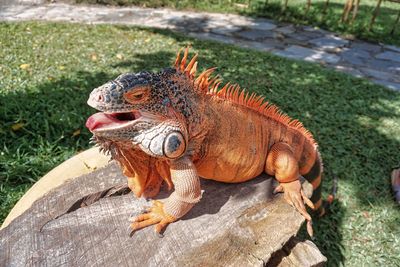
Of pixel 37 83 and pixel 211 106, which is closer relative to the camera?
pixel 211 106

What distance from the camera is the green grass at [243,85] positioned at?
3.55m

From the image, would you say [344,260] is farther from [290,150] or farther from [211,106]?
[211,106]

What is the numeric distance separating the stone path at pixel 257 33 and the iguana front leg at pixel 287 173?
440 centimetres

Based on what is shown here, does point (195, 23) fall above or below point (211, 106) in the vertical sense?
below

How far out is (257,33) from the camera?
311 inches

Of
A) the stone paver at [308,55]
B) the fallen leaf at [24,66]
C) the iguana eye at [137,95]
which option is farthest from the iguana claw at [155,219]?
the stone paver at [308,55]

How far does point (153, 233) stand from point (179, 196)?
0.33 metres

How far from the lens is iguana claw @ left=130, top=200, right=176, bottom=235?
218 centimetres

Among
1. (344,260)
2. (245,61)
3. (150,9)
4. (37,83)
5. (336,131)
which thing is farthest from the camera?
(150,9)

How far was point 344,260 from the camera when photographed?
3.24 meters

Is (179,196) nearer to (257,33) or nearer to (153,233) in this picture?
(153,233)

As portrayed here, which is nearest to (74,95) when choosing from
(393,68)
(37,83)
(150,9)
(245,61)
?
(37,83)

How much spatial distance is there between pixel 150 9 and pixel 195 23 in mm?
1395

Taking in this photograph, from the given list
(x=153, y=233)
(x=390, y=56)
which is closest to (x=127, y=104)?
(x=153, y=233)
